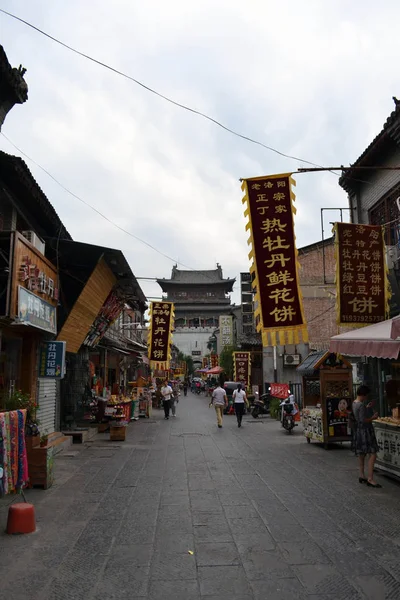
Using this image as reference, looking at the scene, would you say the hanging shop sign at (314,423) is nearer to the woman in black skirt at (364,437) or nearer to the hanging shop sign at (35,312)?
the woman in black skirt at (364,437)

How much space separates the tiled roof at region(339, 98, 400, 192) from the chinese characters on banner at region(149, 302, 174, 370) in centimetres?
1138

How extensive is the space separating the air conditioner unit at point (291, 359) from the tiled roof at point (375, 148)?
15.0m

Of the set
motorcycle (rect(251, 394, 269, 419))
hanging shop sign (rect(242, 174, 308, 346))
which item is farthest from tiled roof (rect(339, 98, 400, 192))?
motorcycle (rect(251, 394, 269, 419))

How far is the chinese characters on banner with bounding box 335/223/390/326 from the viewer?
1172cm

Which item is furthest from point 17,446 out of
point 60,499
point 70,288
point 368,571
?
point 70,288

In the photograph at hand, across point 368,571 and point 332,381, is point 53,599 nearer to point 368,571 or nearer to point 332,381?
point 368,571

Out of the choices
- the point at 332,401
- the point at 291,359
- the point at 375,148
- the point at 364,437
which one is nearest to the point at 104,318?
the point at 332,401

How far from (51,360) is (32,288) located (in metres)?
2.55

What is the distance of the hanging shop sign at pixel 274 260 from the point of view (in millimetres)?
10312

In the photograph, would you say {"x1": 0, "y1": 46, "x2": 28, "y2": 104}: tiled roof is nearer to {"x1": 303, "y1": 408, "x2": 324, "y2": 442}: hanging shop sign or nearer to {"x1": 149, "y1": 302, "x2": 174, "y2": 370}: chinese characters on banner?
{"x1": 303, "y1": 408, "x2": 324, "y2": 442}: hanging shop sign

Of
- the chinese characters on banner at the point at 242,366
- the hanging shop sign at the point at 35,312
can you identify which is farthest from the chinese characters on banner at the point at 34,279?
the chinese characters on banner at the point at 242,366

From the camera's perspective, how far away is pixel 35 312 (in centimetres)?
952

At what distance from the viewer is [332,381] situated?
480 inches

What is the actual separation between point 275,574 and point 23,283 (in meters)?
6.39
